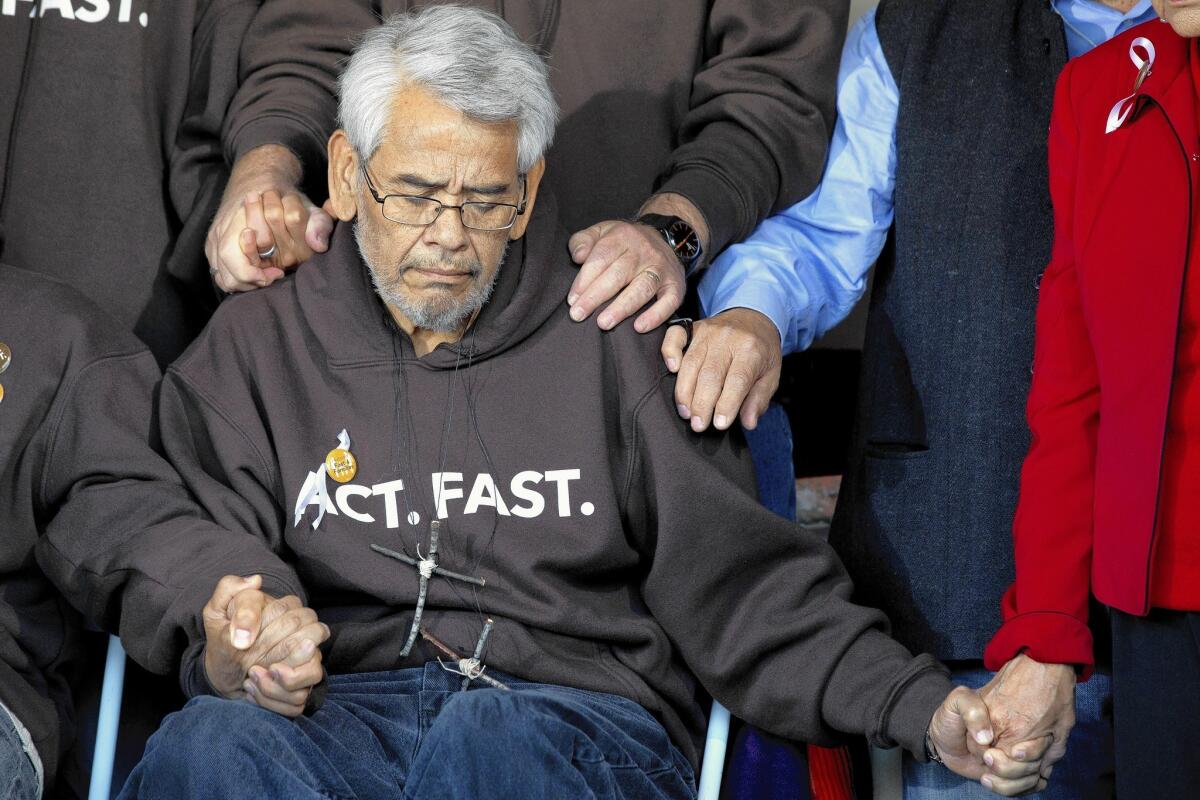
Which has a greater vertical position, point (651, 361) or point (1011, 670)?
point (651, 361)

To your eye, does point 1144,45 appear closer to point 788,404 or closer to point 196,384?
point 788,404

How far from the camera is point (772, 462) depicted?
275cm

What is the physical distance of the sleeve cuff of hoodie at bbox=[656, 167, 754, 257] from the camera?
8.54ft

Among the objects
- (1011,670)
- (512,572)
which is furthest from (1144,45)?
(512,572)

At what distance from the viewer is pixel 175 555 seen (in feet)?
7.37

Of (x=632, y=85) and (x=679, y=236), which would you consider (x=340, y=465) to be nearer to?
(x=679, y=236)

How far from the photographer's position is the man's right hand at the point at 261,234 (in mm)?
2494

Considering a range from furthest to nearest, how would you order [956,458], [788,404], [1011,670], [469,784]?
[788,404], [956,458], [1011,670], [469,784]

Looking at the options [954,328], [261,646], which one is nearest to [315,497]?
[261,646]

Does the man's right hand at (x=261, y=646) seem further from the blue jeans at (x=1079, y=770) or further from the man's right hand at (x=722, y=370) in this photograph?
the blue jeans at (x=1079, y=770)

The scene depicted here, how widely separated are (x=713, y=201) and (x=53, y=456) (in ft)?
3.71

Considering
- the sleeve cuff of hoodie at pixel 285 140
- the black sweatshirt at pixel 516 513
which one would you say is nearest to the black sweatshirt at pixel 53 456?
the black sweatshirt at pixel 516 513

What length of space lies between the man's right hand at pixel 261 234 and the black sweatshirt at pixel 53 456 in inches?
8.6

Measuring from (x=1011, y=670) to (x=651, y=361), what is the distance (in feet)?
2.25
